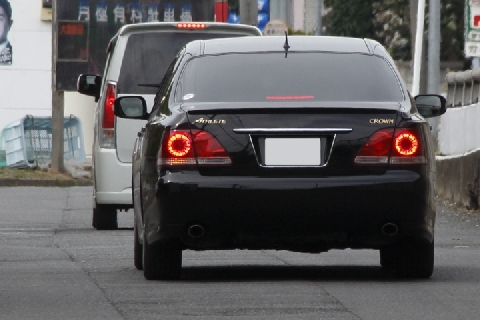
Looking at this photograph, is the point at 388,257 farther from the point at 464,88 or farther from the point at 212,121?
the point at 464,88

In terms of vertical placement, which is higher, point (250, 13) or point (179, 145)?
point (250, 13)

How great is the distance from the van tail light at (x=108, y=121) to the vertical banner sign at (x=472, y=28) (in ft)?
26.0

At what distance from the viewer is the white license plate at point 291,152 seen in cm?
966

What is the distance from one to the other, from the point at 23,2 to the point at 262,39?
30.3 meters

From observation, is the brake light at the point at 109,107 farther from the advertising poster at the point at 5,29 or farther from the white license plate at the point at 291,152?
the advertising poster at the point at 5,29

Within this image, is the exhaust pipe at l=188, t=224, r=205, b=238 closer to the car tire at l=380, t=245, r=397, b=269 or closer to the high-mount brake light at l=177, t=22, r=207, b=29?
the car tire at l=380, t=245, r=397, b=269

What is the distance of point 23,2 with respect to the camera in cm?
4062

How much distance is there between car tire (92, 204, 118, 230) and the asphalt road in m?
1.36

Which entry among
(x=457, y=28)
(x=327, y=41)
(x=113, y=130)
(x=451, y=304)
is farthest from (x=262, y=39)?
(x=457, y=28)

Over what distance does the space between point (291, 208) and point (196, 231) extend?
1.88 feet

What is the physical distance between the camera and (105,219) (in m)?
16.7

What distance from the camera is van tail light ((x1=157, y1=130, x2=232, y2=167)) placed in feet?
31.8

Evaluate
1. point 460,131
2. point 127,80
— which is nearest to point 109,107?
point 127,80

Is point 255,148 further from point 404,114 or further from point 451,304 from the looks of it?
point 451,304
